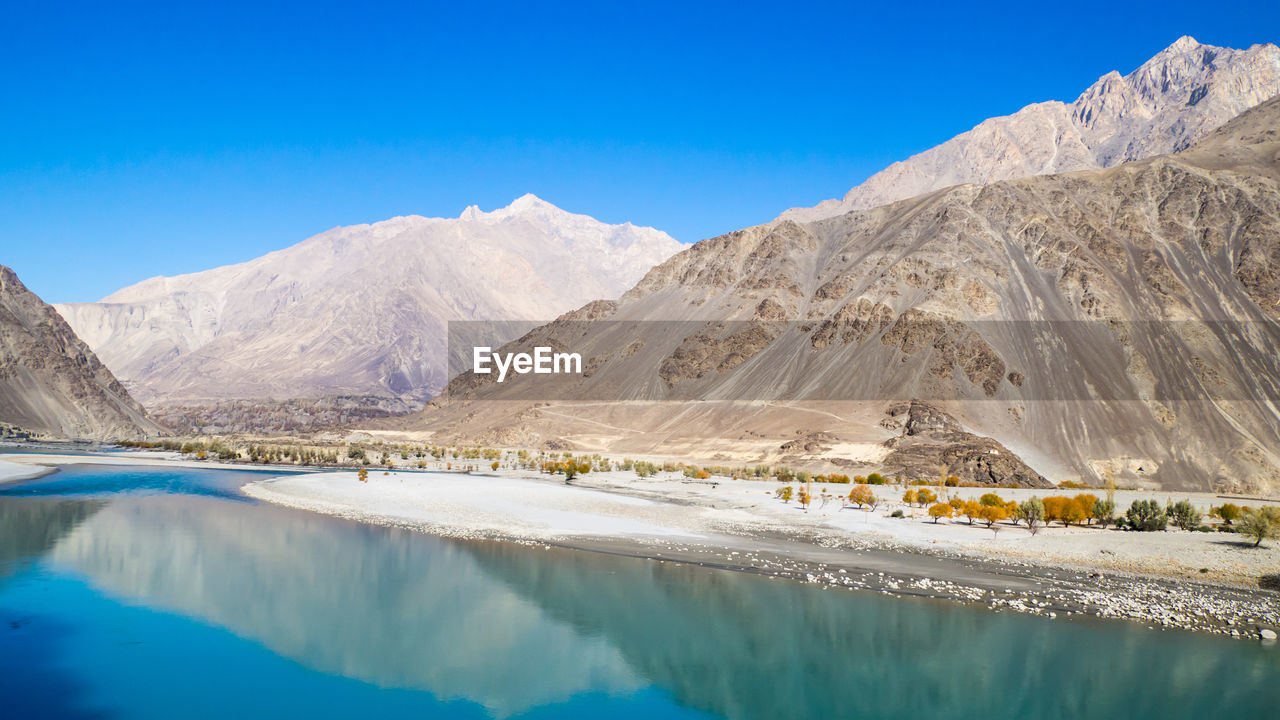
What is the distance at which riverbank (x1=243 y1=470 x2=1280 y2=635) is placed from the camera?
64.3ft

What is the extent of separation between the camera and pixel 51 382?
95812mm

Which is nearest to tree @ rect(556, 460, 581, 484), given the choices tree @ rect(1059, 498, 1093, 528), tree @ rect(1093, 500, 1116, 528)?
tree @ rect(1059, 498, 1093, 528)

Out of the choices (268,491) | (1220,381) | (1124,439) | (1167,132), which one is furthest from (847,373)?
(1167,132)

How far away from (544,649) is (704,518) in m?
17.0

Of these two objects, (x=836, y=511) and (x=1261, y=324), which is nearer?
(x=836, y=511)

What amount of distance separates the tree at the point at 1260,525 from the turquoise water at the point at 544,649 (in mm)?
10311

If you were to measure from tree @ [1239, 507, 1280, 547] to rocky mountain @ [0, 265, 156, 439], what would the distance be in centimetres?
10538

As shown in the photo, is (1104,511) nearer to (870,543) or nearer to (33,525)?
(870,543)

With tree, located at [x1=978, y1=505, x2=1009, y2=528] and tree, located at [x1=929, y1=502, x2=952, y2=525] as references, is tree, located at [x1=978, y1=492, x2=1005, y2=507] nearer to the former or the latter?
tree, located at [x1=978, y1=505, x2=1009, y2=528]

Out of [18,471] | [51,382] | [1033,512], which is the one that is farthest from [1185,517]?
[51,382]

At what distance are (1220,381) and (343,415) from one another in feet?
426

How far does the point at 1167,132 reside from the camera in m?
183

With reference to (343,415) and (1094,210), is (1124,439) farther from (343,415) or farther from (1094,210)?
(343,415)
